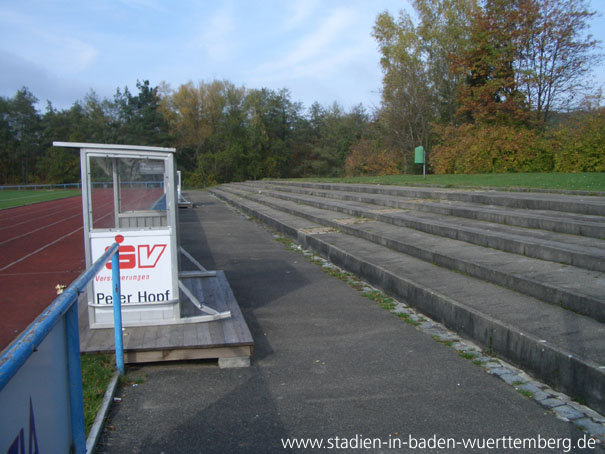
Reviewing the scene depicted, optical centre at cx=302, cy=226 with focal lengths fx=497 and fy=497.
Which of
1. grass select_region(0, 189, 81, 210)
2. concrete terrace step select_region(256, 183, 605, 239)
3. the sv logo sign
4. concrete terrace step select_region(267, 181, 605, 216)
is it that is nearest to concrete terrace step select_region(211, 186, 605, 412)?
concrete terrace step select_region(256, 183, 605, 239)

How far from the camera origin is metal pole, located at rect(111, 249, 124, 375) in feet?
13.4

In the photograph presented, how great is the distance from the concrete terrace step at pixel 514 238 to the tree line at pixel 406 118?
10.5 metres

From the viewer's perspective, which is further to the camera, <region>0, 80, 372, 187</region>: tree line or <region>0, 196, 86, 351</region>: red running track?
<region>0, 80, 372, 187</region>: tree line

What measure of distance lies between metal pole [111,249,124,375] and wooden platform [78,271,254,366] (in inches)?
5.0

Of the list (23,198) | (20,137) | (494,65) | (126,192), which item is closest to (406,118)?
(494,65)

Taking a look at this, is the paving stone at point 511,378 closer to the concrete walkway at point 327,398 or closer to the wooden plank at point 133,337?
the concrete walkway at point 327,398

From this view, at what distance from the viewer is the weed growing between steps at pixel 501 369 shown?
3430 mm

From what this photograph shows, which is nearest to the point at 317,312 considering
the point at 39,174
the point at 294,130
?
the point at 294,130

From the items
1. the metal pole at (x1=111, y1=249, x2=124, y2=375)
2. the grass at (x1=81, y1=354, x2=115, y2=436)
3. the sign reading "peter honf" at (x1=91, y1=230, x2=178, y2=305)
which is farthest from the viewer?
the sign reading "peter honf" at (x1=91, y1=230, x2=178, y2=305)

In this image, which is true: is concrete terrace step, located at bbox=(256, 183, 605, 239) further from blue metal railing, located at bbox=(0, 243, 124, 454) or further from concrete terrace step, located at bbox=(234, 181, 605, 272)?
blue metal railing, located at bbox=(0, 243, 124, 454)

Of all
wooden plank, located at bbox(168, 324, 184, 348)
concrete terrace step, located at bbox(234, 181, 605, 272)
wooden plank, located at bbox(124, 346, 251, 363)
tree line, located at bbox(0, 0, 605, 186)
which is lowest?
wooden plank, located at bbox(124, 346, 251, 363)

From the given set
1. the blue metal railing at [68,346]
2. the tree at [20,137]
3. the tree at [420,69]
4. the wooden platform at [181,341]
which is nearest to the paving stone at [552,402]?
the wooden platform at [181,341]

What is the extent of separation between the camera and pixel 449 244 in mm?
8320

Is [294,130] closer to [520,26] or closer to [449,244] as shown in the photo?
[520,26]
